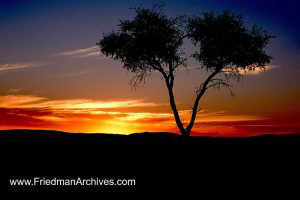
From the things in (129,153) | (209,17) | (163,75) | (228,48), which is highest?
(209,17)

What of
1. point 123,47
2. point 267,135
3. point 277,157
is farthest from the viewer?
point 123,47

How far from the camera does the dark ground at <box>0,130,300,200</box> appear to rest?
16438mm

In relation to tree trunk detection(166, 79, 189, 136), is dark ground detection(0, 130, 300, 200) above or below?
below

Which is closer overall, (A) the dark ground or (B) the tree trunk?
(A) the dark ground

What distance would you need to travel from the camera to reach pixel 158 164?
20.9 metres

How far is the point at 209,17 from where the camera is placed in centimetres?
3516

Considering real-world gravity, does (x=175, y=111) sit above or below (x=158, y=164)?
above

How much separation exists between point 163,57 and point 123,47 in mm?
3987

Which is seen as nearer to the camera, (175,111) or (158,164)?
(158,164)

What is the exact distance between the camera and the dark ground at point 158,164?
16438 mm

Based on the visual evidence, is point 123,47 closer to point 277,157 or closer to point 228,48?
point 228,48

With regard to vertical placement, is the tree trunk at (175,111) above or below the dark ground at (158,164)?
above

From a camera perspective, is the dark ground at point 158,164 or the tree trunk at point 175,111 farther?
the tree trunk at point 175,111

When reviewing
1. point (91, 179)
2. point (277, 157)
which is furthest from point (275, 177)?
point (91, 179)
